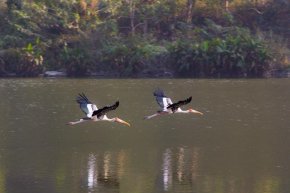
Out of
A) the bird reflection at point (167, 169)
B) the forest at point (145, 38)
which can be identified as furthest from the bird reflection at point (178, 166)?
the forest at point (145, 38)

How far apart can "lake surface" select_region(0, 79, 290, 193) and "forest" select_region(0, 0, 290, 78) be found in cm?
915

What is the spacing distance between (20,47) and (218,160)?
2890 centimetres

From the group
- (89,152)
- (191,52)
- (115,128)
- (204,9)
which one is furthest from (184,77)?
(89,152)

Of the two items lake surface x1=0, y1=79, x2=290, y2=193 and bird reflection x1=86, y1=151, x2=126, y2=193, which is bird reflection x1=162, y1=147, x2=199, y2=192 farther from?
bird reflection x1=86, y1=151, x2=126, y2=193

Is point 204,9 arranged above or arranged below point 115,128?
above

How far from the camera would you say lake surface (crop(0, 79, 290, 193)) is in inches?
741

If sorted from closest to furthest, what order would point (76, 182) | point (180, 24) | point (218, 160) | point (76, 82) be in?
point (76, 182)
point (218, 160)
point (76, 82)
point (180, 24)

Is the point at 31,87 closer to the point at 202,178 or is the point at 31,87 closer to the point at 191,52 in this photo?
the point at 191,52

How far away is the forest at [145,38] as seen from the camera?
46938mm

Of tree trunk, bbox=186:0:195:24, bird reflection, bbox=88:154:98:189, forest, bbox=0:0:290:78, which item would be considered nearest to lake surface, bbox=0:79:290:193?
bird reflection, bbox=88:154:98:189

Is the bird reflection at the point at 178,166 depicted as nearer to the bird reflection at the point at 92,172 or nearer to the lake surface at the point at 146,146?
the lake surface at the point at 146,146

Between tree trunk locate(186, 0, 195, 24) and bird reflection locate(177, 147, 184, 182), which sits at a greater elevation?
tree trunk locate(186, 0, 195, 24)

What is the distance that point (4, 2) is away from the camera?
52.1 meters

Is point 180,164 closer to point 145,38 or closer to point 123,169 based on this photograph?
point 123,169
